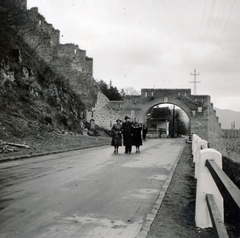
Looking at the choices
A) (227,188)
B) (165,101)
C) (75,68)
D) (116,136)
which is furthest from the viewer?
(165,101)

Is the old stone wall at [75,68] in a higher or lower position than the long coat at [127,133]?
higher

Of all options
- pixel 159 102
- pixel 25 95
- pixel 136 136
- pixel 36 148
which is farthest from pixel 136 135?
pixel 159 102

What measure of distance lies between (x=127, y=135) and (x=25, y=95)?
31.7 feet

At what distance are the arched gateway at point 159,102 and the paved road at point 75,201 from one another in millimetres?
38780

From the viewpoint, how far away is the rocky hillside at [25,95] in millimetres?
18094

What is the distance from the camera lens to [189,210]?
5.89 metres

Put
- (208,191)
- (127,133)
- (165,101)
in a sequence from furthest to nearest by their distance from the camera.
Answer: (165,101) < (127,133) < (208,191)

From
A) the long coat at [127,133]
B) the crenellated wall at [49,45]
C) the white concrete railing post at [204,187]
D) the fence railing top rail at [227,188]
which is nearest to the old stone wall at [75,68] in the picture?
the crenellated wall at [49,45]

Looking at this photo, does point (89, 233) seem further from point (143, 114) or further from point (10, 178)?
point (143, 114)

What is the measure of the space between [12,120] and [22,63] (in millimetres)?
7307

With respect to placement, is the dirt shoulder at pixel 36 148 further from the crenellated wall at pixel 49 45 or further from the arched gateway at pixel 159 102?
the arched gateway at pixel 159 102

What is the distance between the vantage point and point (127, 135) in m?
17.8

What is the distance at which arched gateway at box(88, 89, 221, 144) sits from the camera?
161 ft

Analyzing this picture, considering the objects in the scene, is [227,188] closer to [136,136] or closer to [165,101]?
[136,136]
